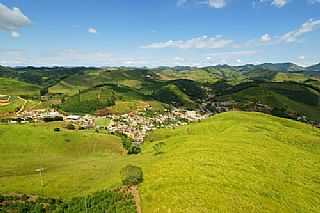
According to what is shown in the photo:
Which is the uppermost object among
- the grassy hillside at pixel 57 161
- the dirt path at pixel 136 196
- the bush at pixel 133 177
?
the bush at pixel 133 177

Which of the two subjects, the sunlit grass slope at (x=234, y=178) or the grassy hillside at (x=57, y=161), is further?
the grassy hillside at (x=57, y=161)

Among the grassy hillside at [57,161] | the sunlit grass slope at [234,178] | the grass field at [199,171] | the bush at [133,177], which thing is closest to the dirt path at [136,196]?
the sunlit grass slope at [234,178]

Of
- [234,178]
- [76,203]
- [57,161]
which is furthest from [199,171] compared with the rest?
[57,161]

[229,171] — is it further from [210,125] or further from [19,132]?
[19,132]

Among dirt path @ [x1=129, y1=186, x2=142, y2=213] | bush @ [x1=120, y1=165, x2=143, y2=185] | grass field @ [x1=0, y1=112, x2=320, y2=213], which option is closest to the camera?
dirt path @ [x1=129, y1=186, x2=142, y2=213]

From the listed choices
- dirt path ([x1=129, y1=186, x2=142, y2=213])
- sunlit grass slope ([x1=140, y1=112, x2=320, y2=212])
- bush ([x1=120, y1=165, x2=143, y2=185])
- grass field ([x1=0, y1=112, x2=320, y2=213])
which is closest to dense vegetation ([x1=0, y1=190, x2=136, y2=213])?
dirt path ([x1=129, y1=186, x2=142, y2=213])

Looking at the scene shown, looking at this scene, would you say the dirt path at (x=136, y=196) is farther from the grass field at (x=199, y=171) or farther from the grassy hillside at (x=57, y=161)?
the grassy hillside at (x=57, y=161)

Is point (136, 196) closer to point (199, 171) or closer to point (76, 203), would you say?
point (199, 171)

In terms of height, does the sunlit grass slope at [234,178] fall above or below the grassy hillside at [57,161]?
above

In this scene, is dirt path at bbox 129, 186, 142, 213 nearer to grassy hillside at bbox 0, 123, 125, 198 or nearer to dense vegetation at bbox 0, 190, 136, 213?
dense vegetation at bbox 0, 190, 136, 213
